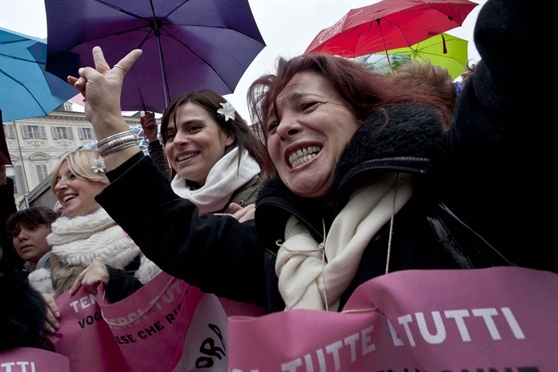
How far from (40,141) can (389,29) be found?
4005cm

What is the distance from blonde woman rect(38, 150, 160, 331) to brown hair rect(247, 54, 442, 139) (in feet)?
3.59

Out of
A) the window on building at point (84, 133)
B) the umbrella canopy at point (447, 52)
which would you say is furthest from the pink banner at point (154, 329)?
the window on building at point (84, 133)

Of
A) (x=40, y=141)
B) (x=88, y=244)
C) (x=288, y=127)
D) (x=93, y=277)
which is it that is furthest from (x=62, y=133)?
(x=288, y=127)

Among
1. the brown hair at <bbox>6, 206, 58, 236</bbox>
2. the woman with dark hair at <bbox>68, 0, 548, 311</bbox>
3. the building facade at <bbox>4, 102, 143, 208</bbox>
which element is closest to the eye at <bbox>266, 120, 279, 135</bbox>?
the woman with dark hair at <bbox>68, 0, 548, 311</bbox>

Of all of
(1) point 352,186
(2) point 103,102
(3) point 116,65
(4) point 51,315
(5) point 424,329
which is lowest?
(4) point 51,315

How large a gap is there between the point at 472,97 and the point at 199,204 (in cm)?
146

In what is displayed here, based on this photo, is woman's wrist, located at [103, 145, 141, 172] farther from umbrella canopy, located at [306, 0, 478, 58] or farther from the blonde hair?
umbrella canopy, located at [306, 0, 478, 58]

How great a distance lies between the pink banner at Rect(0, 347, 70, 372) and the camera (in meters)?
1.64

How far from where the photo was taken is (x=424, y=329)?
0.86 m

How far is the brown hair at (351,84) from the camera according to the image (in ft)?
4.69

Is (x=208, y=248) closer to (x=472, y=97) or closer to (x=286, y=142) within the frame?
(x=286, y=142)

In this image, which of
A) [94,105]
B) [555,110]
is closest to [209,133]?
[94,105]

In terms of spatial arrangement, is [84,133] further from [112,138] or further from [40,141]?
[112,138]

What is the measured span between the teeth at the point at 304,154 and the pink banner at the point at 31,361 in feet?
4.27
